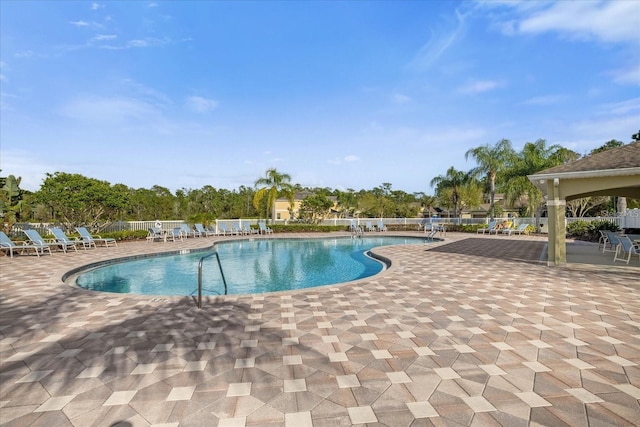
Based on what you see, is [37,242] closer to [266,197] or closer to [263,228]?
[263,228]

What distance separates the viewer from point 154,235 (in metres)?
17.8

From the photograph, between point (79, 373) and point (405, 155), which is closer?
point (79, 373)

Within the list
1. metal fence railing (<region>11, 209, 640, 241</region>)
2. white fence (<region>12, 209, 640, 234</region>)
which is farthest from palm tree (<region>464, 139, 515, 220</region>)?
metal fence railing (<region>11, 209, 640, 241</region>)

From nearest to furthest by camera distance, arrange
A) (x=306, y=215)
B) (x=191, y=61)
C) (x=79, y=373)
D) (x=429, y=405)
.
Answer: (x=429, y=405) < (x=79, y=373) < (x=191, y=61) < (x=306, y=215)

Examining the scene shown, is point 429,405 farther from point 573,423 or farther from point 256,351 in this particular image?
point 256,351

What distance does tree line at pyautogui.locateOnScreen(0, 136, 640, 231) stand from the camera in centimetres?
1647

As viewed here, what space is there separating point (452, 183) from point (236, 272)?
2690 cm

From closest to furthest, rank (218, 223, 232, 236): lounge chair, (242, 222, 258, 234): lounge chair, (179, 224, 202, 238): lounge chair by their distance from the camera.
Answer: (179, 224, 202, 238): lounge chair < (218, 223, 232, 236): lounge chair < (242, 222, 258, 234): lounge chair

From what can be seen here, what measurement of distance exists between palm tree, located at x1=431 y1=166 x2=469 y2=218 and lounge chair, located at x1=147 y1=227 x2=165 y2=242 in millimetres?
25453

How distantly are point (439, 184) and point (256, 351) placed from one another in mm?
32040

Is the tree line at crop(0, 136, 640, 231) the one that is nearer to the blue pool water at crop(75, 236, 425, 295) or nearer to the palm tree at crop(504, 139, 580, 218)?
the palm tree at crop(504, 139, 580, 218)

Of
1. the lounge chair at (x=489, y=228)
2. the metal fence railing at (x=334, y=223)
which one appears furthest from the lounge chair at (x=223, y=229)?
the lounge chair at (x=489, y=228)

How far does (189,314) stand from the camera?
486 centimetres

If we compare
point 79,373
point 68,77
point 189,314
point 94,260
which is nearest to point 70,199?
point 68,77
